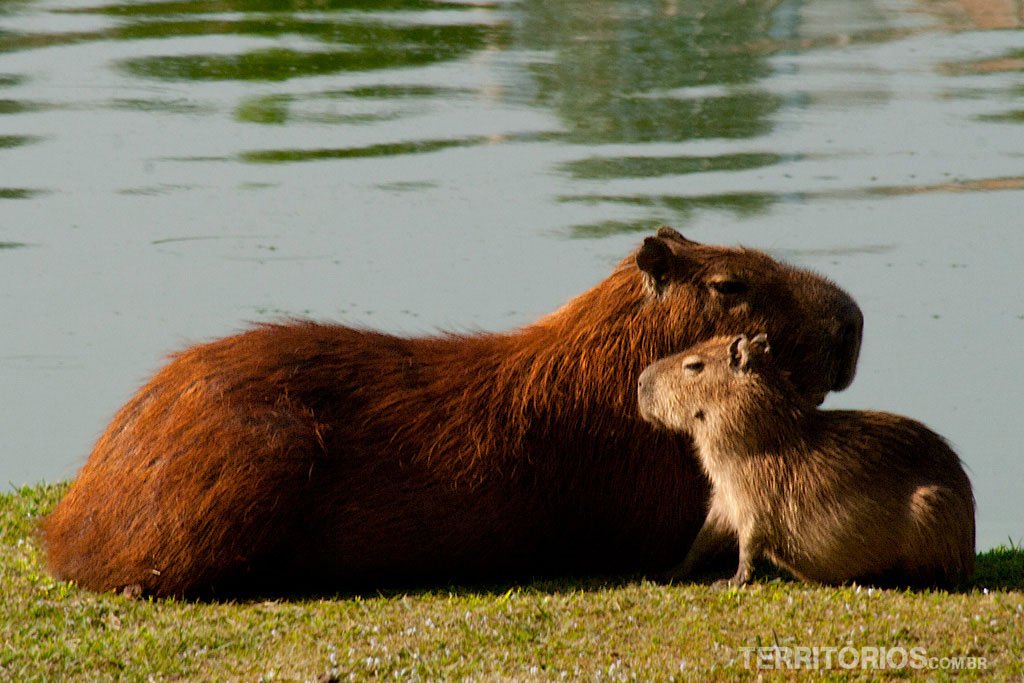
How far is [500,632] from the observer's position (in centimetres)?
539

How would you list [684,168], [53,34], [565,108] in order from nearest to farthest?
[684,168]
[565,108]
[53,34]

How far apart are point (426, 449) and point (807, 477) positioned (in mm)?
1472

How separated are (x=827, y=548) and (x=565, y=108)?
1118 centimetres

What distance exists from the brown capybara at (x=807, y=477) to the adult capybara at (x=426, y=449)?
0.21 metres

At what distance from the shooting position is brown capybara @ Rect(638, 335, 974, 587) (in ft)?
18.4

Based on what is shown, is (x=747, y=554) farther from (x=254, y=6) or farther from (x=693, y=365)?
(x=254, y=6)

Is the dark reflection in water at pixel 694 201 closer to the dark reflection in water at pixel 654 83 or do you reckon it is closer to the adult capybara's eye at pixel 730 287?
the dark reflection in water at pixel 654 83

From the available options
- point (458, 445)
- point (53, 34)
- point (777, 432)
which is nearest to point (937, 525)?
point (777, 432)

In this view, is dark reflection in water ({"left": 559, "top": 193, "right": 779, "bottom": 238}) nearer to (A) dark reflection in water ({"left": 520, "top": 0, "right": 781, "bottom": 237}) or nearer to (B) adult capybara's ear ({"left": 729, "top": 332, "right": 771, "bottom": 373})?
(A) dark reflection in water ({"left": 520, "top": 0, "right": 781, "bottom": 237})

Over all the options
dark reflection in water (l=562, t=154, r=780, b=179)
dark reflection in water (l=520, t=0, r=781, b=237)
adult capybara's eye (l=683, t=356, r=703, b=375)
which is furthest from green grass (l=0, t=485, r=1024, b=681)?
dark reflection in water (l=562, t=154, r=780, b=179)

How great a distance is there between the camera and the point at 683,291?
6.12 metres

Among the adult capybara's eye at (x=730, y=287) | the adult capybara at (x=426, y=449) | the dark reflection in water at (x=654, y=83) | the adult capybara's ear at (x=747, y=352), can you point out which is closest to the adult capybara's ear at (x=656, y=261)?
the adult capybara at (x=426, y=449)

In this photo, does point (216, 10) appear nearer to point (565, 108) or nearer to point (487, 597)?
point (565, 108)

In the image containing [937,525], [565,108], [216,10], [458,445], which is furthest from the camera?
[216,10]
